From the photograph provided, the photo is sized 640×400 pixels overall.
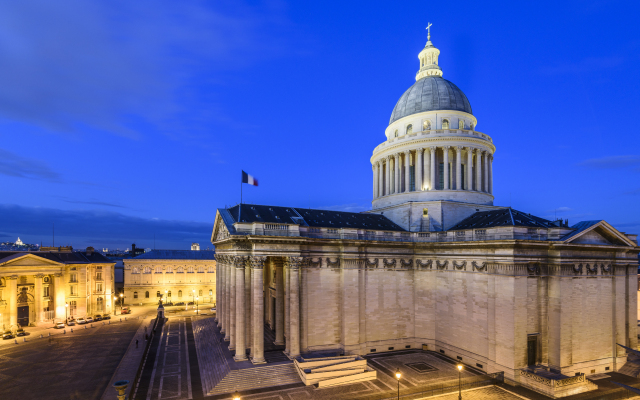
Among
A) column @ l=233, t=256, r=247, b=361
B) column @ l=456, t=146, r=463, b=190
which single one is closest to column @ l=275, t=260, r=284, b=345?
column @ l=233, t=256, r=247, b=361

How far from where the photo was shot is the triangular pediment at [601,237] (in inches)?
1357

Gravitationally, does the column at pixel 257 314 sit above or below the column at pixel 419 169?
below

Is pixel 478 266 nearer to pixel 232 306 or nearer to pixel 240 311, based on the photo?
pixel 240 311

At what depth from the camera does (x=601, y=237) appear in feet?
120

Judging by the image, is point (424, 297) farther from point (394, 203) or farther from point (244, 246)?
point (244, 246)

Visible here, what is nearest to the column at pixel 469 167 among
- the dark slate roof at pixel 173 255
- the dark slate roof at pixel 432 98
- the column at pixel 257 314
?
the dark slate roof at pixel 432 98

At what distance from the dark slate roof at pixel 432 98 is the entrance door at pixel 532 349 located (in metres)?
31.1

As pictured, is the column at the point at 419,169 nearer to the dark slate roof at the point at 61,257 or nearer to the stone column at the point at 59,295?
the dark slate roof at the point at 61,257

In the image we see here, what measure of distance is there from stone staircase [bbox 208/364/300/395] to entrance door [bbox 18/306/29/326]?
161 feet

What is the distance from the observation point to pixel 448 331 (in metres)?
40.2

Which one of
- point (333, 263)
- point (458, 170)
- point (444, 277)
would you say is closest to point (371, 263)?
point (333, 263)

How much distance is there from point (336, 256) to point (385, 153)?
66.5 feet

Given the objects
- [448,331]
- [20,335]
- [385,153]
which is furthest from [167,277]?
[448,331]

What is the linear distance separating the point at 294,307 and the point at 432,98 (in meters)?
35.3
